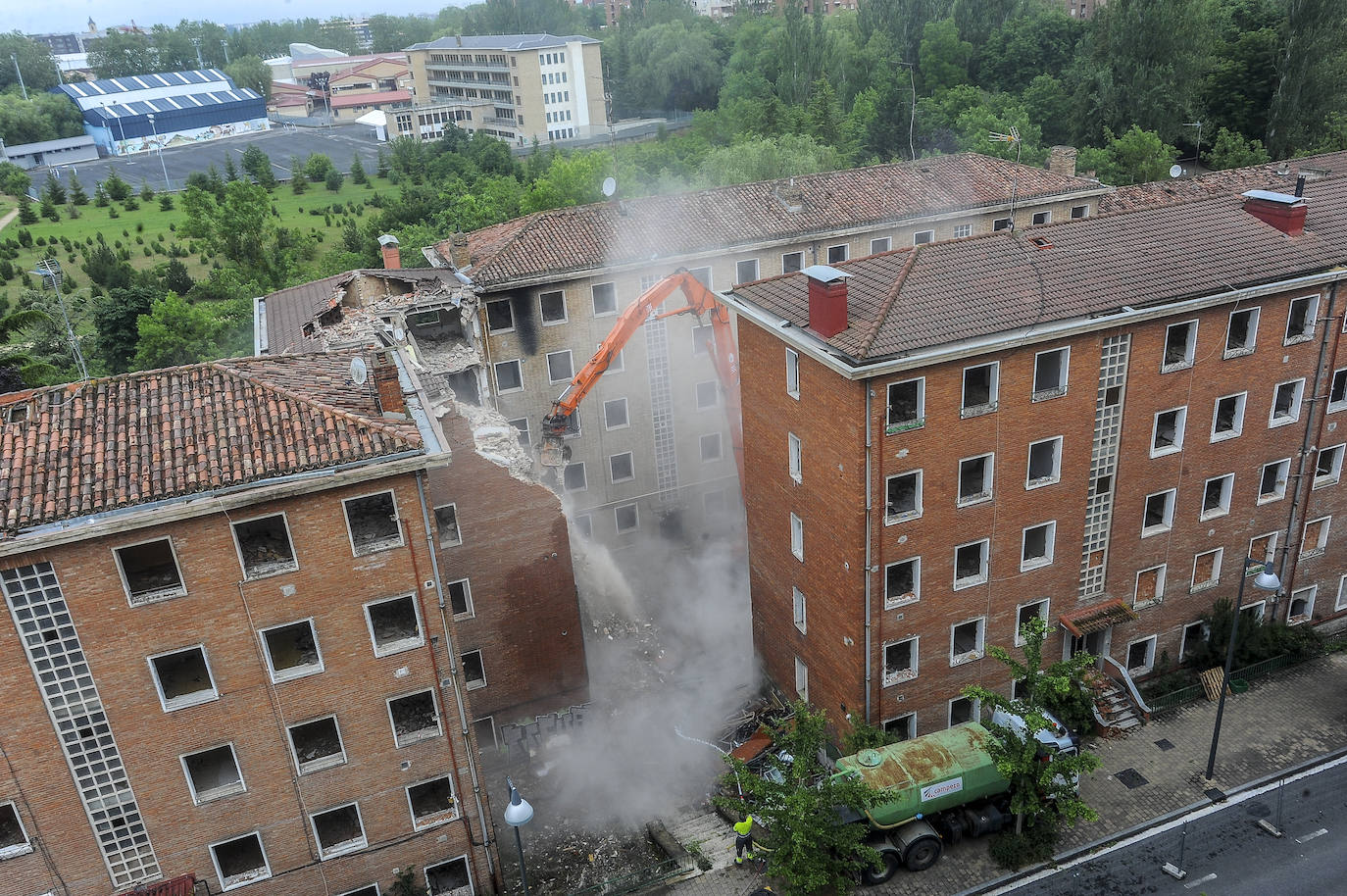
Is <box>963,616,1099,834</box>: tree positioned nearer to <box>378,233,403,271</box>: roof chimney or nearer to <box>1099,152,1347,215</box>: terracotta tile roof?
<box>1099,152,1347,215</box>: terracotta tile roof

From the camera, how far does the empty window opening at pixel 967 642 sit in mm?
28297

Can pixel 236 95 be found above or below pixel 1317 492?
above

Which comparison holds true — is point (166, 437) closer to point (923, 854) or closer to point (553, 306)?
point (553, 306)

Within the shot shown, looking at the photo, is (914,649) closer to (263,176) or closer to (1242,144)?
(1242,144)

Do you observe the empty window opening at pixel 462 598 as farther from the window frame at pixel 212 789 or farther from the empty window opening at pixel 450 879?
the window frame at pixel 212 789

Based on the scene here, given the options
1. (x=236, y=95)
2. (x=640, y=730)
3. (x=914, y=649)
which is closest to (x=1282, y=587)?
(x=914, y=649)

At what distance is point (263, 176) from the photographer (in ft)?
357

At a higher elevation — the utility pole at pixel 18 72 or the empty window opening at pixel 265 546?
the utility pole at pixel 18 72

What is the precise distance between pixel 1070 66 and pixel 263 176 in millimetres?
86053

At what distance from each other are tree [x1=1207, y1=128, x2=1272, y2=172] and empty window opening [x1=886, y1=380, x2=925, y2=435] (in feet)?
163

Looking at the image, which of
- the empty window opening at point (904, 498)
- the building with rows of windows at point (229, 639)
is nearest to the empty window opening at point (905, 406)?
the empty window opening at point (904, 498)

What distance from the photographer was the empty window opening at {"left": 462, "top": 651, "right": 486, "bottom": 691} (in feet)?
102

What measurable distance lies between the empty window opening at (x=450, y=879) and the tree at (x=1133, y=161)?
2336 inches

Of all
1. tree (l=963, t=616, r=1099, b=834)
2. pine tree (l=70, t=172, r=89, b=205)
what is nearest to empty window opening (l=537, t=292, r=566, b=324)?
tree (l=963, t=616, r=1099, b=834)
